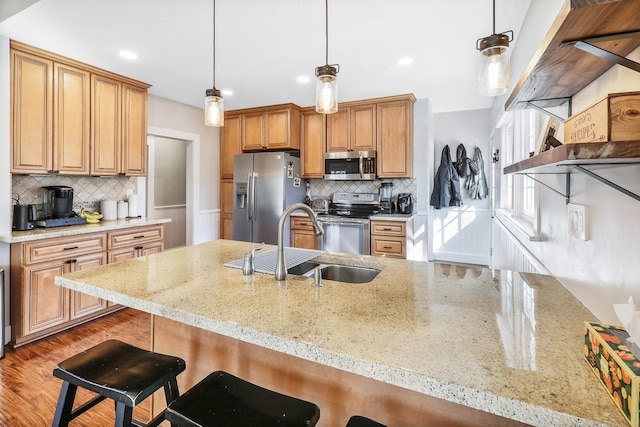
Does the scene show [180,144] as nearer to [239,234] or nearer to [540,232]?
[239,234]

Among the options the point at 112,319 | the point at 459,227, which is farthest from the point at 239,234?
the point at 459,227

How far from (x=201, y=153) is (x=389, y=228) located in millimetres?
2972

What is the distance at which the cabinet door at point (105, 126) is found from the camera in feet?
10.5

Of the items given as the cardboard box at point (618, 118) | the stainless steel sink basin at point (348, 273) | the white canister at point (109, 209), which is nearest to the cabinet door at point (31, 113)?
the white canister at point (109, 209)

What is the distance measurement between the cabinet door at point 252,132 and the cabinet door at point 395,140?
68.2 inches

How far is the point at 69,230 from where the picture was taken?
108 inches

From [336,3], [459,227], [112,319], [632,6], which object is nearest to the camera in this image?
[632,6]

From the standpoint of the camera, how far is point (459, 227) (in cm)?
517

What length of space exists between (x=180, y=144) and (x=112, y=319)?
140 inches

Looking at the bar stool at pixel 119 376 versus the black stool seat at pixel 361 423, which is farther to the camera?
the bar stool at pixel 119 376

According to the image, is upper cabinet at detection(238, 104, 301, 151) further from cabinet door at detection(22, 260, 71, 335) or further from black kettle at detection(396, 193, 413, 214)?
cabinet door at detection(22, 260, 71, 335)

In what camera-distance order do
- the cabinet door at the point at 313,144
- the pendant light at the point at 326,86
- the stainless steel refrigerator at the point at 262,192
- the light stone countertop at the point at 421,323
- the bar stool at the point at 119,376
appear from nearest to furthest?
1. the light stone countertop at the point at 421,323
2. the bar stool at the point at 119,376
3. the pendant light at the point at 326,86
4. the stainless steel refrigerator at the point at 262,192
5. the cabinet door at the point at 313,144

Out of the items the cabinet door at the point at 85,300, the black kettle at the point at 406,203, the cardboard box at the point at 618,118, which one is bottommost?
the cabinet door at the point at 85,300

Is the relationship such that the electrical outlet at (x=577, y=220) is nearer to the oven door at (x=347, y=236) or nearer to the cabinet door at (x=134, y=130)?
the oven door at (x=347, y=236)
